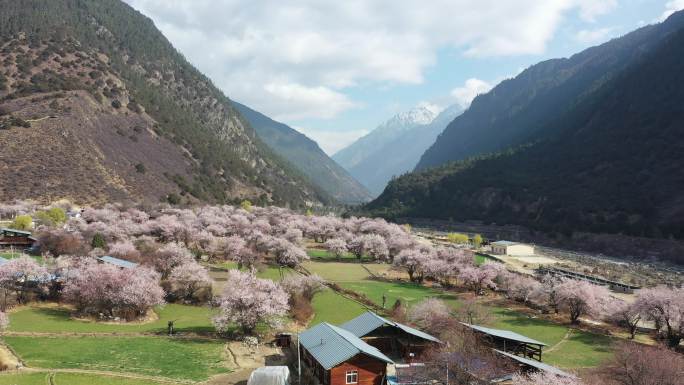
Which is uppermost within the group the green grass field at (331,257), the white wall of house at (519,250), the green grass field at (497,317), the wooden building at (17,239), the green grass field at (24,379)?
the wooden building at (17,239)

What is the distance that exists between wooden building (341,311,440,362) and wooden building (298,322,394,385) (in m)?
3.00

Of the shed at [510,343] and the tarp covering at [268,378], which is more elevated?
the shed at [510,343]

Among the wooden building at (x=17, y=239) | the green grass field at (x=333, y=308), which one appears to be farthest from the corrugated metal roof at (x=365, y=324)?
the wooden building at (x=17, y=239)

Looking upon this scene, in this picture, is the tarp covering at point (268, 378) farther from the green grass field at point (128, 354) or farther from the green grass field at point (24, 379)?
the green grass field at point (24, 379)

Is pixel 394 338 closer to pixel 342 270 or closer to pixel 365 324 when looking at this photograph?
pixel 365 324

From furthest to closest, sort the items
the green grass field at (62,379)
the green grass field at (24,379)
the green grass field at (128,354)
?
1. the green grass field at (128,354)
2. the green grass field at (62,379)
3. the green grass field at (24,379)

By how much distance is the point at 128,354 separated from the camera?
106 feet

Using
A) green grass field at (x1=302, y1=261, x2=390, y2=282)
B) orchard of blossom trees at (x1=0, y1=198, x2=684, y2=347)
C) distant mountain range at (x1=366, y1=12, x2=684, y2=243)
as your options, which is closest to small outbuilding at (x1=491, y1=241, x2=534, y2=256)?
distant mountain range at (x1=366, y1=12, x2=684, y2=243)

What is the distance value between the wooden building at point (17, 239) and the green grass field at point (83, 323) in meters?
28.0

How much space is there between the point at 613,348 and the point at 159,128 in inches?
5356

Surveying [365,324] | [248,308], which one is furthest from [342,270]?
[365,324]

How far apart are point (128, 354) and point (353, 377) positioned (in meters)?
15.2

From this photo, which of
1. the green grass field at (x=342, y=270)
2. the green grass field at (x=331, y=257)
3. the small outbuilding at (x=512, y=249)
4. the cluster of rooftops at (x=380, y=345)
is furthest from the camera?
the small outbuilding at (x=512, y=249)

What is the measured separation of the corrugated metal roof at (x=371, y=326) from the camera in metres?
33.1
